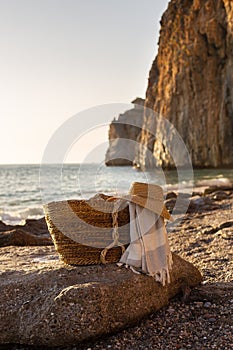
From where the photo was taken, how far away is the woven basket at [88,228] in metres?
3.49

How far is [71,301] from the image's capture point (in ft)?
9.58

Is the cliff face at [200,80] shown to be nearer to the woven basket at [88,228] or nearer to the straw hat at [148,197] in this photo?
the straw hat at [148,197]

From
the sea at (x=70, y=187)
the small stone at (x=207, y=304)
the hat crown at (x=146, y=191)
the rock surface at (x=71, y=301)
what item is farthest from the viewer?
the sea at (x=70, y=187)

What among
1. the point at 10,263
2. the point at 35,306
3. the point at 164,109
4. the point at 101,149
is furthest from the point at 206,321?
the point at 164,109

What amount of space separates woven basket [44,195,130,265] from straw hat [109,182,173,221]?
0.14 metres

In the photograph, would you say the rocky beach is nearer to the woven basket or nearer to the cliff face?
the woven basket

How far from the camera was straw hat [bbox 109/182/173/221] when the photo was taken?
346cm

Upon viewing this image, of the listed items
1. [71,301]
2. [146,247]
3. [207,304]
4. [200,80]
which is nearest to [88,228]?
[146,247]

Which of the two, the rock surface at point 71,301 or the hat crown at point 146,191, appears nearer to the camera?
the rock surface at point 71,301

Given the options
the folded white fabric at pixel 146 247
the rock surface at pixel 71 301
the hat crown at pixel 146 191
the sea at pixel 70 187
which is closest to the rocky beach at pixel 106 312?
the rock surface at pixel 71 301

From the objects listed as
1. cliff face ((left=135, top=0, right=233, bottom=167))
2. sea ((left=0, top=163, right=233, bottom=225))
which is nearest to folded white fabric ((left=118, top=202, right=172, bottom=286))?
sea ((left=0, top=163, right=233, bottom=225))

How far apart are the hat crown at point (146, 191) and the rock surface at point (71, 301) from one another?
0.67 m

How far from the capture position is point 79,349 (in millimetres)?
2850

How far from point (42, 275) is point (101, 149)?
2010 millimetres
